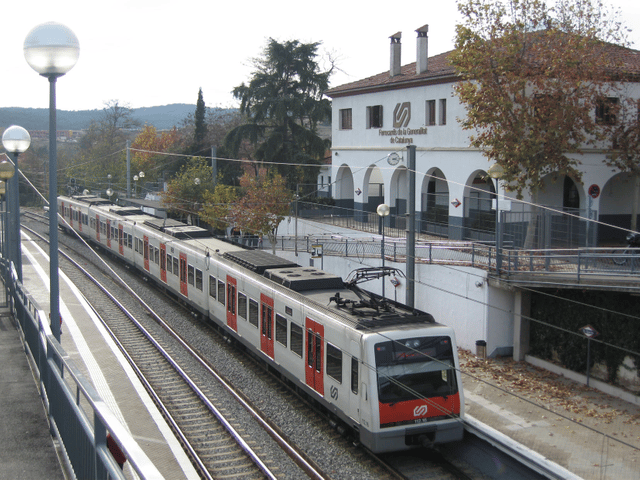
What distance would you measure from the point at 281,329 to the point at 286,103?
3339 centimetres

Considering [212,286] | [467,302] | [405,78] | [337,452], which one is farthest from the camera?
[405,78]

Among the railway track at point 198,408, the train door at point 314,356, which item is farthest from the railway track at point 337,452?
the train door at point 314,356

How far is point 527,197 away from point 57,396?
23.7 metres

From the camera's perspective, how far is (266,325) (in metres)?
15.8

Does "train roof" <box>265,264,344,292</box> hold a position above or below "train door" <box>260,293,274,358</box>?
above

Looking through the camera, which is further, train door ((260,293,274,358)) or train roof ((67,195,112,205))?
train roof ((67,195,112,205))

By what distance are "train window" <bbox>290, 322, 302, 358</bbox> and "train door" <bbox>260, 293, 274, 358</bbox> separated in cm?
123

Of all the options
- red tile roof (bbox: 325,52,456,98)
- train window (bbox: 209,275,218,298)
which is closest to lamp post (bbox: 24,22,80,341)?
train window (bbox: 209,275,218,298)

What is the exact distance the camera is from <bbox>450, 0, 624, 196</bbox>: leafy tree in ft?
71.4

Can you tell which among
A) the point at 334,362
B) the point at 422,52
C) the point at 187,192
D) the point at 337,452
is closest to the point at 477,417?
the point at 337,452

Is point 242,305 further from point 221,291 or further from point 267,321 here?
point 221,291

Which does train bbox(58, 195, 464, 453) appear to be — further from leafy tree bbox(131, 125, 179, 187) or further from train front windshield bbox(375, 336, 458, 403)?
leafy tree bbox(131, 125, 179, 187)

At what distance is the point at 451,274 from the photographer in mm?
21328

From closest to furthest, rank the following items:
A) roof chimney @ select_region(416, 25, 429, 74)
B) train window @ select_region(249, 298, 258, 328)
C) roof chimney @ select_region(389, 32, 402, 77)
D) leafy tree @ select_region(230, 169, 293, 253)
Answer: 1. train window @ select_region(249, 298, 258, 328)
2. roof chimney @ select_region(416, 25, 429, 74)
3. leafy tree @ select_region(230, 169, 293, 253)
4. roof chimney @ select_region(389, 32, 402, 77)
